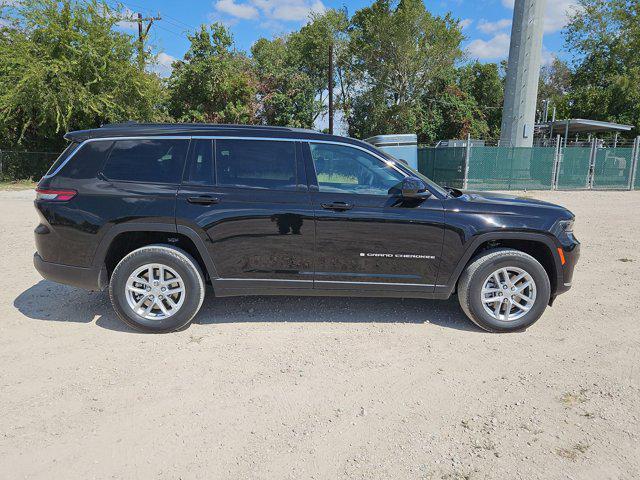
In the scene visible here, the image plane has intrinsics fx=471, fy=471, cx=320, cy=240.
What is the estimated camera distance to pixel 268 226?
4.24 m

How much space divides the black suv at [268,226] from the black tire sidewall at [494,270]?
1 cm

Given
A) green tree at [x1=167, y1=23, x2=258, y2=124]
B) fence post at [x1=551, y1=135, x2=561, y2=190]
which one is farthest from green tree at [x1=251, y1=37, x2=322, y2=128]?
fence post at [x1=551, y1=135, x2=561, y2=190]

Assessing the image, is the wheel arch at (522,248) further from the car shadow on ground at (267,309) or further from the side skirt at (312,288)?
the car shadow on ground at (267,309)

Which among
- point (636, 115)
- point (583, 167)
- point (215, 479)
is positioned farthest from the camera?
point (636, 115)

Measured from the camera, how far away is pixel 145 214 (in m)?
4.22

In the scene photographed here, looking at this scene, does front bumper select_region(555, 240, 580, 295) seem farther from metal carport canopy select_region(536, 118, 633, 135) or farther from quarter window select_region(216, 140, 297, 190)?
metal carport canopy select_region(536, 118, 633, 135)

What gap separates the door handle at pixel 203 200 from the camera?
13.9 feet

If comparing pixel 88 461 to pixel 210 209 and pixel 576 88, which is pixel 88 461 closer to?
pixel 210 209

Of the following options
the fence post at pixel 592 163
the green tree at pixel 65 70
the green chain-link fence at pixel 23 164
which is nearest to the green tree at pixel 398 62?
the fence post at pixel 592 163

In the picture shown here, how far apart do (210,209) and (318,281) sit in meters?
1.18

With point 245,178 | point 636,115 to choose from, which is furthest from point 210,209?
point 636,115

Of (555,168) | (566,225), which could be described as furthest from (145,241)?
(555,168)

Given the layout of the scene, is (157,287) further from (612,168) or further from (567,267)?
(612,168)

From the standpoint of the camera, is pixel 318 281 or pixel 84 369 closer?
pixel 84 369
